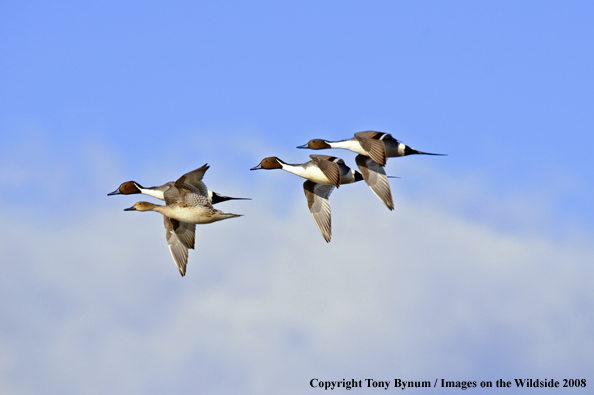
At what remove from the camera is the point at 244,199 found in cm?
2002

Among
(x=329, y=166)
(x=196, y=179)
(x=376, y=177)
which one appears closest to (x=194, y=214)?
(x=196, y=179)

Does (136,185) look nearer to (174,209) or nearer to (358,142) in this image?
(174,209)

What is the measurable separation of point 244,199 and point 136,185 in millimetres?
3260

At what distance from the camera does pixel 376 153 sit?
19.2 meters

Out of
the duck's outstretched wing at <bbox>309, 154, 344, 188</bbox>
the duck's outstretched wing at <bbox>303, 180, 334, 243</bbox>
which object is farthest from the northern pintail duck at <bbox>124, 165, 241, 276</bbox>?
the duck's outstretched wing at <bbox>303, 180, 334, 243</bbox>

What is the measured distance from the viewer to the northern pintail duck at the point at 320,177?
65.3 ft

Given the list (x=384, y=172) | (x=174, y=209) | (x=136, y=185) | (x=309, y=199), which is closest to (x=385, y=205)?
(x=384, y=172)

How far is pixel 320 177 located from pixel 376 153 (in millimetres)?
1702

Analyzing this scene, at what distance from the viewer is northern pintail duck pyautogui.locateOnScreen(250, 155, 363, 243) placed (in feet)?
65.3

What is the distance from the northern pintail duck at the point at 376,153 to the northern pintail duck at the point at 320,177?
469 millimetres

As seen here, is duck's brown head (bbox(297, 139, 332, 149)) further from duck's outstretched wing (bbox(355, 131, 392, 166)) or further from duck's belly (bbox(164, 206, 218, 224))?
duck's belly (bbox(164, 206, 218, 224))

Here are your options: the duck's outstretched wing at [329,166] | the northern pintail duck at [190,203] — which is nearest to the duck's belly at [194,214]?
the northern pintail duck at [190,203]

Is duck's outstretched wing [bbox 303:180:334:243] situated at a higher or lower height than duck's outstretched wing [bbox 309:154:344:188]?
lower

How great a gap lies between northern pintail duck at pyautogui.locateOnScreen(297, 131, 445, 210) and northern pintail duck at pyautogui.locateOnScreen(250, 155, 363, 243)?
47cm
